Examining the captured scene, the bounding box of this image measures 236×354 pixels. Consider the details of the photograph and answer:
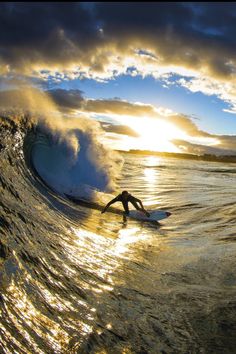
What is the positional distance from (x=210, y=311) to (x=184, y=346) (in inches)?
50.9

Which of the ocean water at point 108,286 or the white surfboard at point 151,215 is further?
the white surfboard at point 151,215

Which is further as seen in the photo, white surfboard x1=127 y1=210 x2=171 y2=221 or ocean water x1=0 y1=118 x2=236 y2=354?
white surfboard x1=127 y1=210 x2=171 y2=221

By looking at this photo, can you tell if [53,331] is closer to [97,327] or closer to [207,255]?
[97,327]

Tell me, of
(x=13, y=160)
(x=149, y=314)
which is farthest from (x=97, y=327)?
(x=13, y=160)

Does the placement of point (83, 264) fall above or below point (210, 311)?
above

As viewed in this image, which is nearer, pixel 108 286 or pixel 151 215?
pixel 108 286

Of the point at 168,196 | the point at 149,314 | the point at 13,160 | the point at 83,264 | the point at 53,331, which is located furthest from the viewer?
the point at 168,196

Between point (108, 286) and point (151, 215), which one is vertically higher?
point (151, 215)

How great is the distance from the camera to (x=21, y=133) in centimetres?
1970

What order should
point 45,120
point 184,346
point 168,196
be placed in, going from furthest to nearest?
point 45,120 → point 168,196 → point 184,346

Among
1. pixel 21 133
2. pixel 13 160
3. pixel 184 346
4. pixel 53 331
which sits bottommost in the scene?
pixel 184 346

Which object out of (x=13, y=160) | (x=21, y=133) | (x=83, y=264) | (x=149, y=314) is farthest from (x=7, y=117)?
(x=149, y=314)

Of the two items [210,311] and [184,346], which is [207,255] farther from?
[184,346]

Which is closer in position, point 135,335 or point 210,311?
point 135,335
